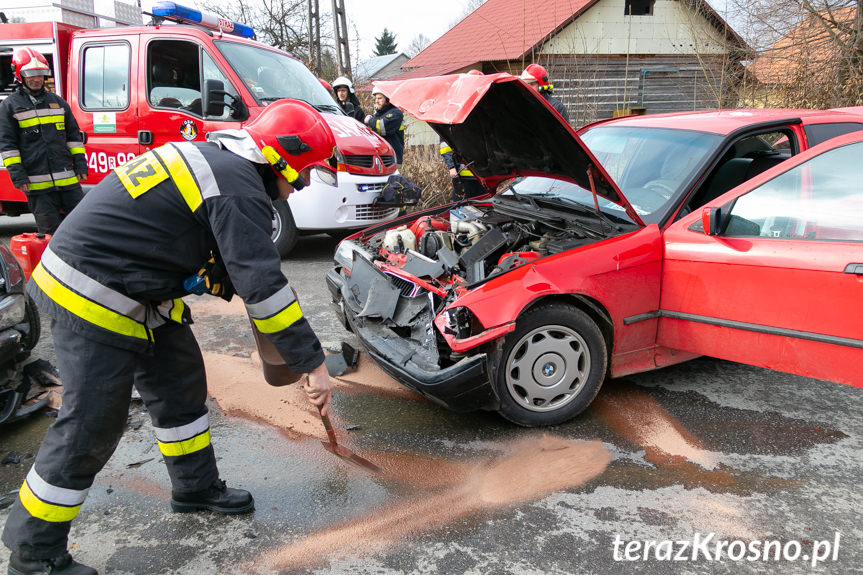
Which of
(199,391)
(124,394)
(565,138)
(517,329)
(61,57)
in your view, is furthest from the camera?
(61,57)

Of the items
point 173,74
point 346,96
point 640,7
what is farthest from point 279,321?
point 640,7

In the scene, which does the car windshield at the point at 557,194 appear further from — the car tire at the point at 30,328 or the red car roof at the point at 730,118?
the car tire at the point at 30,328

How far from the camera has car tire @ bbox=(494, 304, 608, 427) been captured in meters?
3.04

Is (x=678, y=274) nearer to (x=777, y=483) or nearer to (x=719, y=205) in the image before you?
(x=719, y=205)

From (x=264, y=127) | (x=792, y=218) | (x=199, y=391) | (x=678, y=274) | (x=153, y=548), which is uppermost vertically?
(x=264, y=127)

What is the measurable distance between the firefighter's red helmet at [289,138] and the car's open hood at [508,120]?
887 mm

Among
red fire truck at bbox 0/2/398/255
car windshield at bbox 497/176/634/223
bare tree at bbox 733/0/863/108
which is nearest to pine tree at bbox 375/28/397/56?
bare tree at bbox 733/0/863/108

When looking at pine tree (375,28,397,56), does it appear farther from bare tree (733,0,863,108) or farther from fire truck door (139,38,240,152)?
fire truck door (139,38,240,152)

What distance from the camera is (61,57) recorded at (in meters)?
6.70

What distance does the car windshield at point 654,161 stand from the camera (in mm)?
3482

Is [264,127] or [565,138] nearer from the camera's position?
[264,127]

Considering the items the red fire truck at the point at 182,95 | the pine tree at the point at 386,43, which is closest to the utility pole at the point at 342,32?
the red fire truck at the point at 182,95

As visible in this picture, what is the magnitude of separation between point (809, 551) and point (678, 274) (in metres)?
1.48

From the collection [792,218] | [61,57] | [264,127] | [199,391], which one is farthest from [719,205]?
[61,57]
